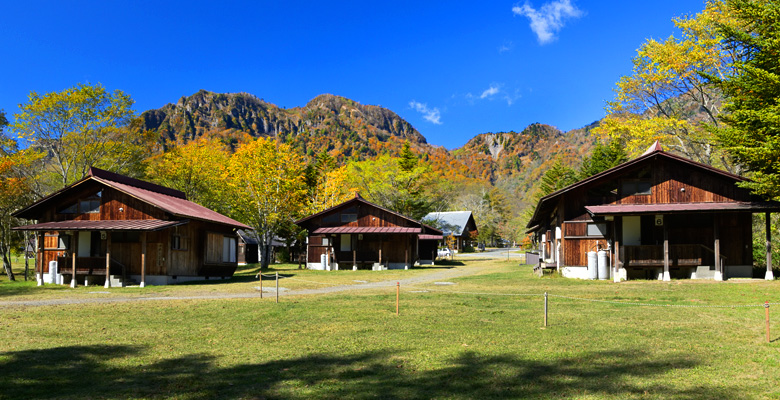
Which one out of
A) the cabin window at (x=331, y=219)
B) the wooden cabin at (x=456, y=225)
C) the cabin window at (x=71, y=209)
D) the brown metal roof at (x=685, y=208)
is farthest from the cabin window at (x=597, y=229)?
the wooden cabin at (x=456, y=225)

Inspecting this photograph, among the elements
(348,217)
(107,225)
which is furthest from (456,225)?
(107,225)

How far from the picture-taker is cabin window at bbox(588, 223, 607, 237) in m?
26.4

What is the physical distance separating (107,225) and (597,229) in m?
24.4

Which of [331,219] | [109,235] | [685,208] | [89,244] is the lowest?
[89,244]

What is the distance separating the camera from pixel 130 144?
39.6 metres

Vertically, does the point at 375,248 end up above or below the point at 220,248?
below

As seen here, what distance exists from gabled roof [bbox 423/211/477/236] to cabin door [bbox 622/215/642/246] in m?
40.0

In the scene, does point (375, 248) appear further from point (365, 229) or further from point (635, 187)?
point (635, 187)

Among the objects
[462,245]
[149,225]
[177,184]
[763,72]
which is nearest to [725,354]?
[763,72]

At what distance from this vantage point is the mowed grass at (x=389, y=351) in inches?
270

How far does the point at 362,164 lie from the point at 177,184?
19.2m

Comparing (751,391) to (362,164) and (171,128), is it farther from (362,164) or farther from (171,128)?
(171,128)

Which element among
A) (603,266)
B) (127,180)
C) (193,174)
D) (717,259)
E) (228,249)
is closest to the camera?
(717,259)

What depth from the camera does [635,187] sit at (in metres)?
25.1
